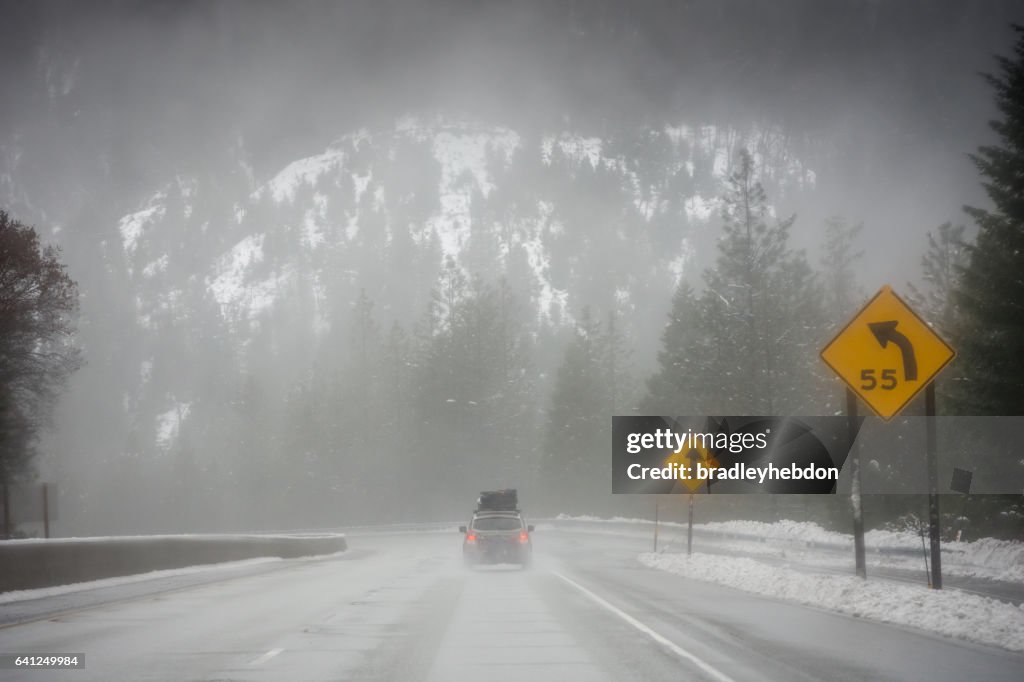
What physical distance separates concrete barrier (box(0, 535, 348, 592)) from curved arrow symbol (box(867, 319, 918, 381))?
1807 centimetres

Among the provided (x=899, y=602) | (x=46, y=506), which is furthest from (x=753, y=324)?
(x=899, y=602)

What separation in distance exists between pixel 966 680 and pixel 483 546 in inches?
850

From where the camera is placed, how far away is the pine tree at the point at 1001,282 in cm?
2319

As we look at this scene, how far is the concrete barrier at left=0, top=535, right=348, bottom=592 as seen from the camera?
793 inches

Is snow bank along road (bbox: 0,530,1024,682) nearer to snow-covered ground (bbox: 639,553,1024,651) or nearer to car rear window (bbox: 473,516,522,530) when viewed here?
snow-covered ground (bbox: 639,553,1024,651)

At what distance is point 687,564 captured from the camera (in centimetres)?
2920

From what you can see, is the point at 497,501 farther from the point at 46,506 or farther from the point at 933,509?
the point at 933,509

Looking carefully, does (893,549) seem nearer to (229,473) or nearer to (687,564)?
(687,564)

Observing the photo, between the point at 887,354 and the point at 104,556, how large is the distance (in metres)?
19.4

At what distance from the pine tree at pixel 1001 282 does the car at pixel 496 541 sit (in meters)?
13.6

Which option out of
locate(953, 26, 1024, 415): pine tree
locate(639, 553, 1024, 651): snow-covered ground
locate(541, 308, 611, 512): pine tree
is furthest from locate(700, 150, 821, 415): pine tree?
locate(639, 553, 1024, 651): snow-covered ground

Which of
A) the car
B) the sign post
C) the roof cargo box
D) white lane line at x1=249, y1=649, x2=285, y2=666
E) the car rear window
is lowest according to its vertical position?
the roof cargo box

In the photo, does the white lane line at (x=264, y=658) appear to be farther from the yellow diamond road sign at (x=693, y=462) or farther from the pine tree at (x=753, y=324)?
the pine tree at (x=753, y=324)

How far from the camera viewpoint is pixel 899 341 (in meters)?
18.5
